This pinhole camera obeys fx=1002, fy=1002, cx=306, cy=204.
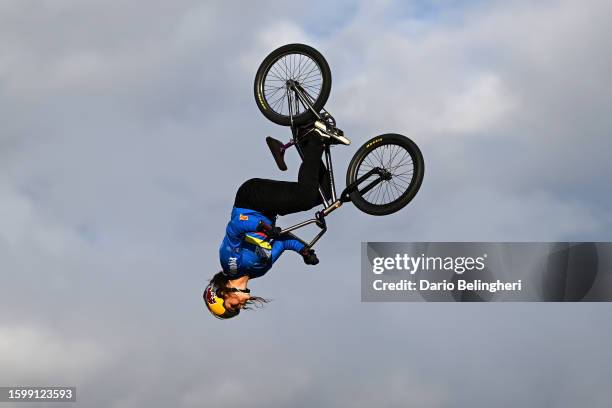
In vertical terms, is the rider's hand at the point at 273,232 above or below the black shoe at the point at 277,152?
below

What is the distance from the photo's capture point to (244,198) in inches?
702

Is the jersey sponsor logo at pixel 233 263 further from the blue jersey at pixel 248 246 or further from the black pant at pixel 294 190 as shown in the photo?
the black pant at pixel 294 190

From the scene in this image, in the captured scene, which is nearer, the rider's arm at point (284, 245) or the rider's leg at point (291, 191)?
the rider's leg at point (291, 191)

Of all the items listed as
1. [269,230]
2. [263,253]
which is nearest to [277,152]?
[269,230]

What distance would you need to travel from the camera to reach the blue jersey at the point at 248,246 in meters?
17.7

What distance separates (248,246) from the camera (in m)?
18.0

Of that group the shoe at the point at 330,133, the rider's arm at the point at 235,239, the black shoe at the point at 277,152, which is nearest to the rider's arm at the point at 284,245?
the rider's arm at the point at 235,239

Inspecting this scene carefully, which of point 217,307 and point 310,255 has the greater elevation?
point 310,255

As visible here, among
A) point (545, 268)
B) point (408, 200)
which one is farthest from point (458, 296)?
point (408, 200)

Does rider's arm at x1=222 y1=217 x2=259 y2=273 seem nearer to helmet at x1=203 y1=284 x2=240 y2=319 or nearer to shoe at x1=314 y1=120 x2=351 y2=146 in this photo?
helmet at x1=203 y1=284 x2=240 y2=319

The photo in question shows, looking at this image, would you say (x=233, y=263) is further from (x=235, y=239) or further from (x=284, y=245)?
(x=284, y=245)

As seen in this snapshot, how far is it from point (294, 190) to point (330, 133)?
119 cm

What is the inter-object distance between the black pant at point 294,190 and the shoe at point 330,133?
6.3 inches

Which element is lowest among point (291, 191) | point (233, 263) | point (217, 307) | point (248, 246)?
point (217, 307)
